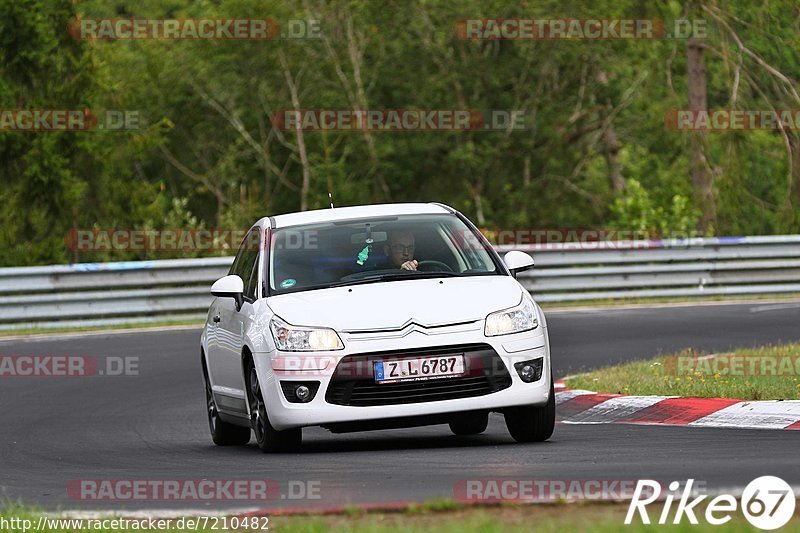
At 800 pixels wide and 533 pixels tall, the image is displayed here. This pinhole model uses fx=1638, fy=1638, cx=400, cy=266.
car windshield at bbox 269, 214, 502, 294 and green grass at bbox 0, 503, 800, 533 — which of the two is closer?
green grass at bbox 0, 503, 800, 533

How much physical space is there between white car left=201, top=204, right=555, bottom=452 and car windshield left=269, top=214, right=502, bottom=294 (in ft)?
0.03

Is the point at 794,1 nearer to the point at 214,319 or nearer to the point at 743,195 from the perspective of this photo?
the point at 743,195

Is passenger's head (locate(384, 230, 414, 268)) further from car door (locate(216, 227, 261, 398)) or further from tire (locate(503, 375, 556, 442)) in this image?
tire (locate(503, 375, 556, 442))

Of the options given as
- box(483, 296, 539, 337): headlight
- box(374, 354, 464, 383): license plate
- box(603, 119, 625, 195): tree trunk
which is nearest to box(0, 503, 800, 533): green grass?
box(374, 354, 464, 383): license plate

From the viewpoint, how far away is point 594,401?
1284cm

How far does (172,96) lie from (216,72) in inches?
98.5

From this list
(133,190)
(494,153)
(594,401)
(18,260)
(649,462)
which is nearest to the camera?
(649,462)

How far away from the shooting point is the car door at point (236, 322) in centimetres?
1087

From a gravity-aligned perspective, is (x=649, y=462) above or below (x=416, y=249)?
below

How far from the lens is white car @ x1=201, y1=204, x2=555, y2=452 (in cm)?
970

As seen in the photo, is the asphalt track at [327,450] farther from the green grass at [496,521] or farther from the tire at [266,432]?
the green grass at [496,521]

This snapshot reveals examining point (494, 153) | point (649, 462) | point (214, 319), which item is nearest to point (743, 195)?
point (494, 153)

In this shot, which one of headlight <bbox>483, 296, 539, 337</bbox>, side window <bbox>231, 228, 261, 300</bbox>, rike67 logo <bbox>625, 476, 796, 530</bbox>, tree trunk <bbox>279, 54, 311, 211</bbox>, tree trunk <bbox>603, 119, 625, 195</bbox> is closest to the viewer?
rike67 logo <bbox>625, 476, 796, 530</bbox>

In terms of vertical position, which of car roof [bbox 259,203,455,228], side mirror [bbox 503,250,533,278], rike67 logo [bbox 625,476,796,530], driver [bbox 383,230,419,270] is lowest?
rike67 logo [bbox 625,476,796,530]
